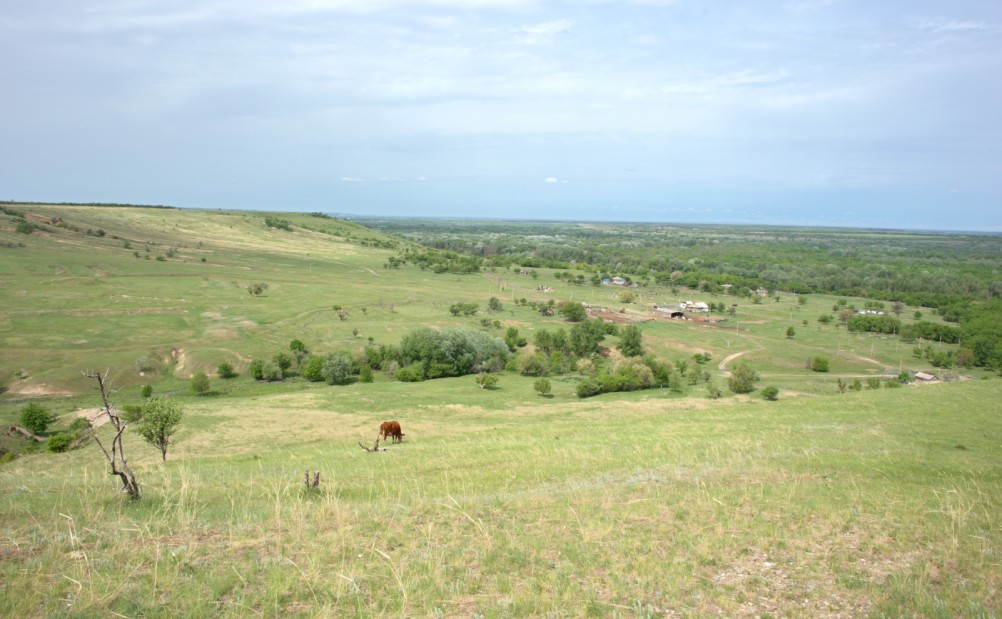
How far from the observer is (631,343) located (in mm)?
71250

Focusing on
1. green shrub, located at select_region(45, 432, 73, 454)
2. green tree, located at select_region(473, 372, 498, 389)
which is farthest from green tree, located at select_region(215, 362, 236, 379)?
green tree, located at select_region(473, 372, 498, 389)

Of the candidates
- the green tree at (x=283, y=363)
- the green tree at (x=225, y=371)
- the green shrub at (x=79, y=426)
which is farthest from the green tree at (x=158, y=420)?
the green tree at (x=283, y=363)

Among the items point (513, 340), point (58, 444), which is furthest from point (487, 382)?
point (58, 444)

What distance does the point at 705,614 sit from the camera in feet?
22.0

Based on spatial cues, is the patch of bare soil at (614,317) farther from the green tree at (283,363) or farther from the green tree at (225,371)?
the green tree at (225,371)

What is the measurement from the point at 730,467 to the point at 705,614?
795 cm

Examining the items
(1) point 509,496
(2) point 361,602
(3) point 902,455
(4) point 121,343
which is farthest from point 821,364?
(4) point 121,343

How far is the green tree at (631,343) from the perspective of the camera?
231 ft

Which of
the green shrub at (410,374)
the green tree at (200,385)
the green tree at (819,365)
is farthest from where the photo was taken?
the green tree at (819,365)

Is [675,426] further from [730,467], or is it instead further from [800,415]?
[730,467]

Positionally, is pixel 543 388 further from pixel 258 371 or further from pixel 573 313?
pixel 573 313

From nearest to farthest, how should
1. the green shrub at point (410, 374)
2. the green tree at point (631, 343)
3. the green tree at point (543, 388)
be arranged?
the green tree at point (543, 388) < the green shrub at point (410, 374) < the green tree at point (631, 343)

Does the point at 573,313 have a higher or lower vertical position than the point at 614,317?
higher

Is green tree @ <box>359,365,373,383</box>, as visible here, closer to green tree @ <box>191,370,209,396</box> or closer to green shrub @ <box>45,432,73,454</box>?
green tree @ <box>191,370,209,396</box>
